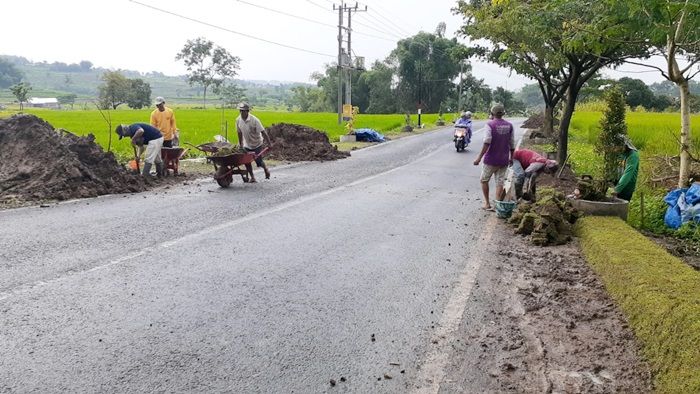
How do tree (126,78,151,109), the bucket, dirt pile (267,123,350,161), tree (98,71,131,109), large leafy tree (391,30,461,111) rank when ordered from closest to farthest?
the bucket → dirt pile (267,123,350,161) → tree (98,71,131,109) → tree (126,78,151,109) → large leafy tree (391,30,461,111)

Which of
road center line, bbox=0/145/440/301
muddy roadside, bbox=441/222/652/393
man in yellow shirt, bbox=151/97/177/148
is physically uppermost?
man in yellow shirt, bbox=151/97/177/148

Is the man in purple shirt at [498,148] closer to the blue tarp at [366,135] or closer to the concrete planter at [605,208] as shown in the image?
the concrete planter at [605,208]

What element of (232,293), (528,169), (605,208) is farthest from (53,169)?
(605,208)

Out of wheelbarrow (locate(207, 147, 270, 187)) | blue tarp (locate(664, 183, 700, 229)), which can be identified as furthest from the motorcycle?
blue tarp (locate(664, 183, 700, 229))

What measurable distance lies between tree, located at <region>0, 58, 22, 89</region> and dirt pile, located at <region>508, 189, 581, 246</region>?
109 metres

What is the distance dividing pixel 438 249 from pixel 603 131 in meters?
5.83

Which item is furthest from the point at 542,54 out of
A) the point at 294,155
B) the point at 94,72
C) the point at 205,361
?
the point at 94,72

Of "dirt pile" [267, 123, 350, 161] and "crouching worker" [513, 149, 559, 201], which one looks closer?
"crouching worker" [513, 149, 559, 201]

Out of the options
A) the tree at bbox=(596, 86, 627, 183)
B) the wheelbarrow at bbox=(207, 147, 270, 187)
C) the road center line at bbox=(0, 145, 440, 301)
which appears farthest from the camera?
the wheelbarrow at bbox=(207, 147, 270, 187)

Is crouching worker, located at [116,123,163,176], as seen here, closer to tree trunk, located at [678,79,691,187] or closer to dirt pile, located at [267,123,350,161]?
dirt pile, located at [267,123,350,161]

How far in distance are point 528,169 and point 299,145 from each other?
10619mm

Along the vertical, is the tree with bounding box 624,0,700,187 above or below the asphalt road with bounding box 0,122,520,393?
above

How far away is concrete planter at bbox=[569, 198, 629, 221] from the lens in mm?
7816

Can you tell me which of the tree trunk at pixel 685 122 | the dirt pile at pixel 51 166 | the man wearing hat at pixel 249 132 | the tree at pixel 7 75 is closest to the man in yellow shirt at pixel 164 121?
the dirt pile at pixel 51 166
